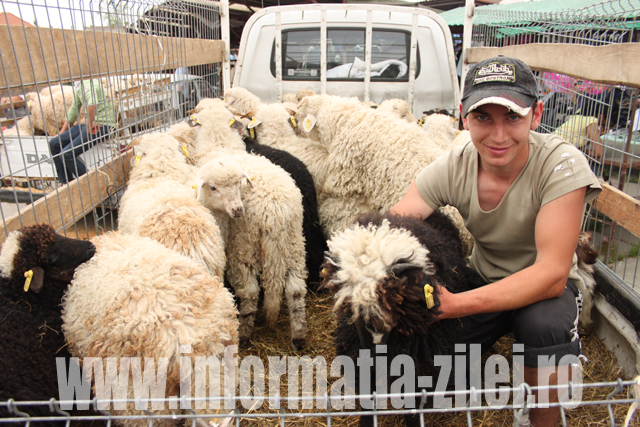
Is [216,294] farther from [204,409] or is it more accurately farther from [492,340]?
[492,340]

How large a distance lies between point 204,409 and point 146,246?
903 mm

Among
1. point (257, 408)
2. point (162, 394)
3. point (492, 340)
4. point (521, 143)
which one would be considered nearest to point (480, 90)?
point (521, 143)

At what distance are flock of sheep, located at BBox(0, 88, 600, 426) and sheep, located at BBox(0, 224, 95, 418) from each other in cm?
2

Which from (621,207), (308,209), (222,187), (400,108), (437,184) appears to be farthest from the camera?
(400,108)

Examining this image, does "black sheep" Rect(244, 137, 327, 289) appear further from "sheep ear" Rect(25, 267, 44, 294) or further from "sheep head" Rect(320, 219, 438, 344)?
"sheep ear" Rect(25, 267, 44, 294)

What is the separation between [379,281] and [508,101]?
1042 mm

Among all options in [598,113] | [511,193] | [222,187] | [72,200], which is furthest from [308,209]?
[598,113]

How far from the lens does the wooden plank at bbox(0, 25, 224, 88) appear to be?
2.37m

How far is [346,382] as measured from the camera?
2.30m

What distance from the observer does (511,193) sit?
2.33m

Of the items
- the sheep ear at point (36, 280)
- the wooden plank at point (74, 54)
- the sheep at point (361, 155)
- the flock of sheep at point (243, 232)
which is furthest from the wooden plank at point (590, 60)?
the wooden plank at point (74, 54)

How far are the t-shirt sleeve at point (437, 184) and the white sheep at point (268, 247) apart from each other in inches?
41.3

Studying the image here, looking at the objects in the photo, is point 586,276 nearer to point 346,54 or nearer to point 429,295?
point 429,295

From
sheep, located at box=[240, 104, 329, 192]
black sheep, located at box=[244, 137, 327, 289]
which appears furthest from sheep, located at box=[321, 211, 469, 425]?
Result: sheep, located at box=[240, 104, 329, 192]
